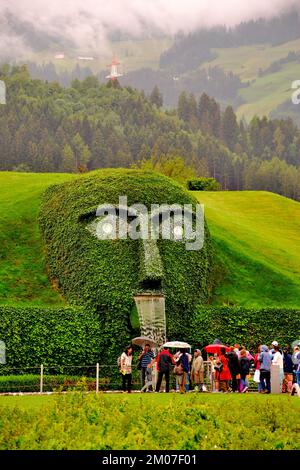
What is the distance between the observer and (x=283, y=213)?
226ft

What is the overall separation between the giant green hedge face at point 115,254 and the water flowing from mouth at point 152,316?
440 millimetres

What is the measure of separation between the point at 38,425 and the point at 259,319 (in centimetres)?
2627

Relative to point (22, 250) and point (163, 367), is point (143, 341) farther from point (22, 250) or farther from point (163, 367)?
point (22, 250)

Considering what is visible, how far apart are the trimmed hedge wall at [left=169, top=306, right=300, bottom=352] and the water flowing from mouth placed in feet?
3.67

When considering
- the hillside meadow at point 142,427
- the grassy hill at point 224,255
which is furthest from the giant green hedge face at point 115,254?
the hillside meadow at point 142,427

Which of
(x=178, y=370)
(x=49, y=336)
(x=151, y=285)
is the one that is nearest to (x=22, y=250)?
(x=151, y=285)

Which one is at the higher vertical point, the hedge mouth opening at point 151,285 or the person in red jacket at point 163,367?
the hedge mouth opening at point 151,285

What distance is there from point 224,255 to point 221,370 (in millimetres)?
19104

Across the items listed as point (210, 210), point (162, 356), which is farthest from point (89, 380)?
point (210, 210)

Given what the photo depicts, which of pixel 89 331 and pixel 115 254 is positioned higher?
pixel 115 254

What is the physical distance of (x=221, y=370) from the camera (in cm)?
3138

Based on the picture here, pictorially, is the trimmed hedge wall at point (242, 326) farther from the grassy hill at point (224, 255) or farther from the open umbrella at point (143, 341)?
the grassy hill at point (224, 255)

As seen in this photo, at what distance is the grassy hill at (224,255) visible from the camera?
148ft
